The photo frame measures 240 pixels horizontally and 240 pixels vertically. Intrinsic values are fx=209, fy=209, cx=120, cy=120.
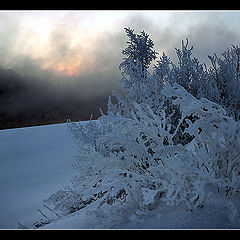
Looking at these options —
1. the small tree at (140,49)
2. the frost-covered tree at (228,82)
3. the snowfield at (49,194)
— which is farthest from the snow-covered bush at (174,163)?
the small tree at (140,49)

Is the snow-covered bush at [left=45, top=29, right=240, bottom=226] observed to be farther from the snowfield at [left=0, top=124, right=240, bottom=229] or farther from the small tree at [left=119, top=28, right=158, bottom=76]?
the small tree at [left=119, top=28, right=158, bottom=76]

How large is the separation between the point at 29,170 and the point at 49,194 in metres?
4.67

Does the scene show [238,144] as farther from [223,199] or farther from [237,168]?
[223,199]

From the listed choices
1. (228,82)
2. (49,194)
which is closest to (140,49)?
(228,82)

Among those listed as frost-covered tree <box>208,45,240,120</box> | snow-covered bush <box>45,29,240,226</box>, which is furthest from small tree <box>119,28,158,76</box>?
snow-covered bush <box>45,29,240,226</box>

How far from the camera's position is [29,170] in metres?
14.3

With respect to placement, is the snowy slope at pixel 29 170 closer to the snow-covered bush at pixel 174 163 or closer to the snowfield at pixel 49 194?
the snowfield at pixel 49 194

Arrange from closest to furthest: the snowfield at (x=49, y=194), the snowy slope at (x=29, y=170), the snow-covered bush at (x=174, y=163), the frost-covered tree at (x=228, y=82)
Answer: the snowfield at (x=49, y=194)
the snow-covered bush at (x=174, y=163)
the frost-covered tree at (x=228, y=82)
the snowy slope at (x=29, y=170)

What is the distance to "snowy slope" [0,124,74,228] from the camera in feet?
29.8

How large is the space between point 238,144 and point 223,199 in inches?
25.3

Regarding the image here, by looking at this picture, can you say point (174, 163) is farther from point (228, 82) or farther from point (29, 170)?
point (29, 170)

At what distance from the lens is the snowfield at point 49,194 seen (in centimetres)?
210
